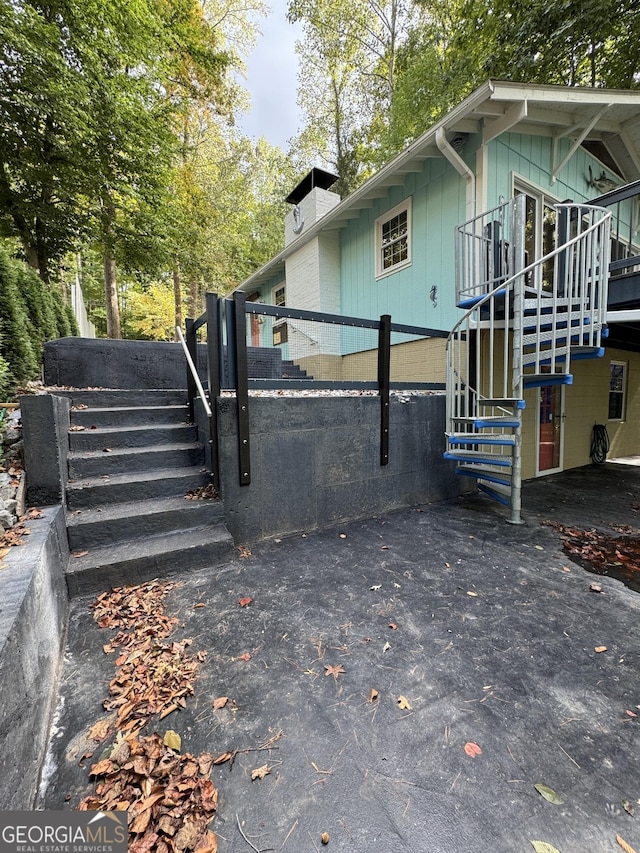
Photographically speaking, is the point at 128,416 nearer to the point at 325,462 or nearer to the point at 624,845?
the point at 325,462

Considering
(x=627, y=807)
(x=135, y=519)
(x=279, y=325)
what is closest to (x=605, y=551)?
(x=627, y=807)

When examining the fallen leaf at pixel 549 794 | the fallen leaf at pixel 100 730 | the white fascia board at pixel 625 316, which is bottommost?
the fallen leaf at pixel 549 794

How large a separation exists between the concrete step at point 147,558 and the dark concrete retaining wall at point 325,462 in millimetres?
302

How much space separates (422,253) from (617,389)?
5809mm

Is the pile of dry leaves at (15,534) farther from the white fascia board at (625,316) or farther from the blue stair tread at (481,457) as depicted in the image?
the white fascia board at (625,316)

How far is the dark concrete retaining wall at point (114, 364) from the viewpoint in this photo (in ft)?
15.5

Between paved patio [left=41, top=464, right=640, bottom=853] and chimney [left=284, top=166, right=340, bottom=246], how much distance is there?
8.60 metres

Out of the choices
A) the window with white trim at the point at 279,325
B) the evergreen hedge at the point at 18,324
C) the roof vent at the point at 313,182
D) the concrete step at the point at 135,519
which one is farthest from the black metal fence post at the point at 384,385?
the roof vent at the point at 313,182

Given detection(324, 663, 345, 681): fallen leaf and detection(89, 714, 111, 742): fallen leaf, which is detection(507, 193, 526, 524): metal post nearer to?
detection(324, 663, 345, 681): fallen leaf

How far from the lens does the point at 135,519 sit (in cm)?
277

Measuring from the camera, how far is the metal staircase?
11.9 feet

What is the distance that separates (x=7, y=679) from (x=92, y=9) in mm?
9477

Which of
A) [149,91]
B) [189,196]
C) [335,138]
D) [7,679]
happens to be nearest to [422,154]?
[149,91]

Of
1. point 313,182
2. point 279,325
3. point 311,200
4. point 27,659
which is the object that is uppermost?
point 313,182
